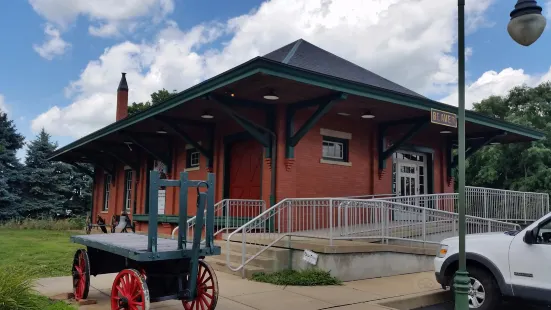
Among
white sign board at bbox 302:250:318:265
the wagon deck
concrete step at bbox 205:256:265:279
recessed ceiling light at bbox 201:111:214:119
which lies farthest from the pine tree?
the wagon deck

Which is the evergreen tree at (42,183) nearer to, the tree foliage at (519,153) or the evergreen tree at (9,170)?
the evergreen tree at (9,170)

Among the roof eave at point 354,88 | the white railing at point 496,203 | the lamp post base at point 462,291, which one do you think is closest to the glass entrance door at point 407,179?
the white railing at point 496,203

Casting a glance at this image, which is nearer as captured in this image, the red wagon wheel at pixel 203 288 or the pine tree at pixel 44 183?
the red wagon wheel at pixel 203 288

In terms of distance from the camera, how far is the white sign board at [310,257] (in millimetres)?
9234

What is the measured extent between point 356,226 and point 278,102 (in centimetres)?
377

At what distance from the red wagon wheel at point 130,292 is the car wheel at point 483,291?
485cm

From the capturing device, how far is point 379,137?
15.0 meters

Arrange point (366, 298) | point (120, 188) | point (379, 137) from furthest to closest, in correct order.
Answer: point (120, 188) → point (379, 137) → point (366, 298)

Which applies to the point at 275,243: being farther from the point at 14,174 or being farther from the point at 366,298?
the point at 14,174

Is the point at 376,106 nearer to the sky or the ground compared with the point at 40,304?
nearer to the sky

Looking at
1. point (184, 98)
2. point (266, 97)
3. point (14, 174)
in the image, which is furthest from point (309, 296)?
point (14, 174)

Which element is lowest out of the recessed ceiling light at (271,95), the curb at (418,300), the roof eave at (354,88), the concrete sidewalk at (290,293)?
the curb at (418,300)

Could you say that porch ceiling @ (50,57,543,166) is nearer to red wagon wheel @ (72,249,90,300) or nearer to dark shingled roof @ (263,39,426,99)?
dark shingled roof @ (263,39,426,99)

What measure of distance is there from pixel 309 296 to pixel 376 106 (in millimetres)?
6480
